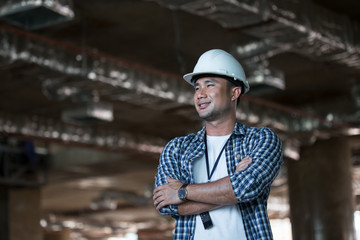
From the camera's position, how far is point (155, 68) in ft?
31.2

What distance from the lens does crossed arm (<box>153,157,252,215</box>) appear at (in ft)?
6.96

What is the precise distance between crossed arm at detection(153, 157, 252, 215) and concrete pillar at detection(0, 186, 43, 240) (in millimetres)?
13100

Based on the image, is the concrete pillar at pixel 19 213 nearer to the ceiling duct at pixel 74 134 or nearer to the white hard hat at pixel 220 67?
the ceiling duct at pixel 74 134

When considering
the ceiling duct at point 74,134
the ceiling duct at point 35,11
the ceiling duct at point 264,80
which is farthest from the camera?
the ceiling duct at point 74,134

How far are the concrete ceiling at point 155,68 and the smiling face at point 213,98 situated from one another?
2975mm

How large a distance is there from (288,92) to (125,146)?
11.0 feet

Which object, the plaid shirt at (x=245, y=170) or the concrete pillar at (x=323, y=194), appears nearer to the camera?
the plaid shirt at (x=245, y=170)

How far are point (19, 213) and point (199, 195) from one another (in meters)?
13.7

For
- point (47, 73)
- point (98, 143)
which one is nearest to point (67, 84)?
point (47, 73)

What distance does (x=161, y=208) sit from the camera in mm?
2281

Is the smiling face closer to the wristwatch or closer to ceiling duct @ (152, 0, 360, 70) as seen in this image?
the wristwatch

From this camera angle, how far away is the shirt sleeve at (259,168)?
2111 millimetres

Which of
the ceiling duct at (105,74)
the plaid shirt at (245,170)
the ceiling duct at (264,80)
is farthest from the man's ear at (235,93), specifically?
the ceiling duct at (264,80)

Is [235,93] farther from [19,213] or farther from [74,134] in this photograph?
[19,213]
